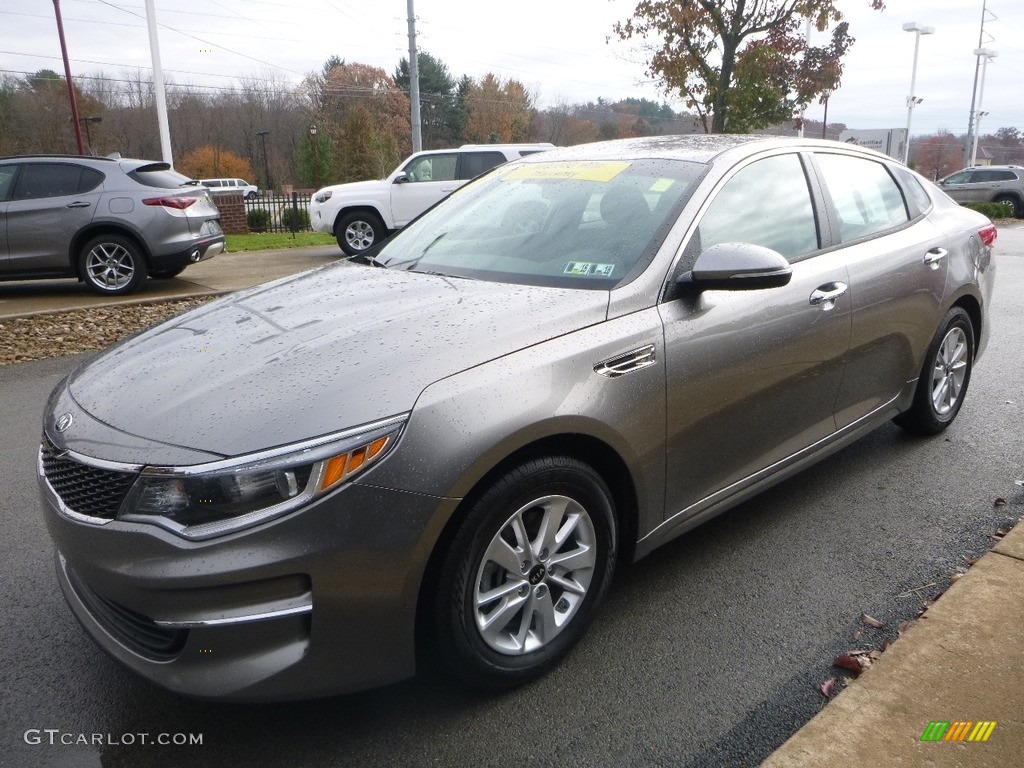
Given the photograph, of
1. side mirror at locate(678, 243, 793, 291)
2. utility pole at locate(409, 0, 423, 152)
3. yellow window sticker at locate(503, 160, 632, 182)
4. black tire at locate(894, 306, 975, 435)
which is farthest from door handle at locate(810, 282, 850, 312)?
utility pole at locate(409, 0, 423, 152)

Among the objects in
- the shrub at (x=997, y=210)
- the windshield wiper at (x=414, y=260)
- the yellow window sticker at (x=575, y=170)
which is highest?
the yellow window sticker at (x=575, y=170)

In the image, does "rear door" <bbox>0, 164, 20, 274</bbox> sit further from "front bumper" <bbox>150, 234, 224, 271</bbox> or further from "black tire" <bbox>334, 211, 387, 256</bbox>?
"black tire" <bbox>334, 211, 387, 256</bbox>

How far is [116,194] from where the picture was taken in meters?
9.78

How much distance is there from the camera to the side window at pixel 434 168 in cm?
1472

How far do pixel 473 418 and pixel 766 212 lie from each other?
1.83 metres

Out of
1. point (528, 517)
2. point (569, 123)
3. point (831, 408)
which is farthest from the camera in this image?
point (569, 123)

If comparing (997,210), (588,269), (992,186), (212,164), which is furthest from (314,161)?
(588,269)

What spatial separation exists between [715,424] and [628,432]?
496mm

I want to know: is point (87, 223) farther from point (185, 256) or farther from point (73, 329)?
point (73, 329)

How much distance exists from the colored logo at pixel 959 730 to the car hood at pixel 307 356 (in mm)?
1483

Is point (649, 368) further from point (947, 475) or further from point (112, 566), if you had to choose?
point (947, 475)

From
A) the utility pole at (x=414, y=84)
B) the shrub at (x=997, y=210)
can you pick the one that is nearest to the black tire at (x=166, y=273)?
the utility pole at (x=414, y=84)

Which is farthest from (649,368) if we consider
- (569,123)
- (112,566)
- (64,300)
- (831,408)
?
(569,123)

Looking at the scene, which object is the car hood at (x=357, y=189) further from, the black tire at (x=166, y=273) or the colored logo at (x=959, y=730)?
the colored logo at (x=959, y=730)
